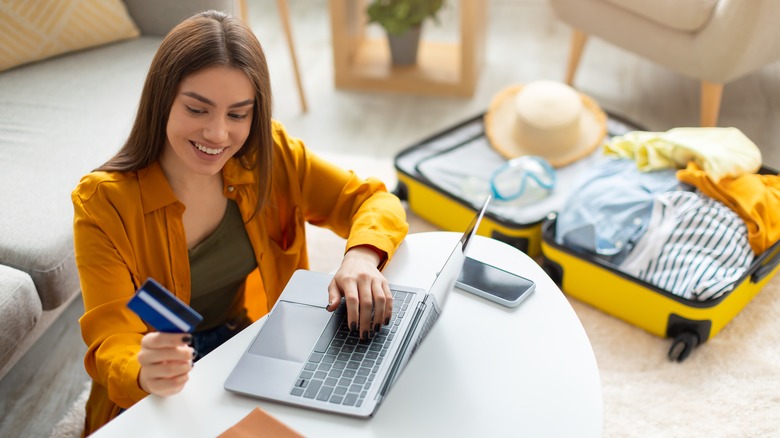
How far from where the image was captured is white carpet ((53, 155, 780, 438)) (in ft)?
5.57

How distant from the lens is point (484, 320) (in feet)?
4.06

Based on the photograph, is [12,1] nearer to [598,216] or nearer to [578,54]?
A: [598,216]

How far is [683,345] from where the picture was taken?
1854 millimetres

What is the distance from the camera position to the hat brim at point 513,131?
7.83ft

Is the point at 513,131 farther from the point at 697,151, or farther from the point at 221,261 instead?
the point at 221,261

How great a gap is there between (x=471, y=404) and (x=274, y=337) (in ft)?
1.03

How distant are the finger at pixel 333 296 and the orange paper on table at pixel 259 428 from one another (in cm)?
20

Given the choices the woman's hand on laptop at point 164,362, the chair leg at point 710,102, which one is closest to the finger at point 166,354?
the woman's hand on laptop at point 164,362

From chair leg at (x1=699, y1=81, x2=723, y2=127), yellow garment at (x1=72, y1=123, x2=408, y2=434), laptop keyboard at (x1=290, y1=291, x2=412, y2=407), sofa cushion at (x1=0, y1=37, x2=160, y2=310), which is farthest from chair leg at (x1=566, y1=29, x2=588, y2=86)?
laptop keyboard at (x1=290, y1=291, x2=412, y2=407)

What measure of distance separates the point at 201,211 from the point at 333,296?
32cm

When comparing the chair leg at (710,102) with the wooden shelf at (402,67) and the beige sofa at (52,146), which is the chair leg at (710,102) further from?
→ the beige sofa at (52,146)

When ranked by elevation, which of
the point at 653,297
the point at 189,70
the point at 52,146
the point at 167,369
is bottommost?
the point at 653,297

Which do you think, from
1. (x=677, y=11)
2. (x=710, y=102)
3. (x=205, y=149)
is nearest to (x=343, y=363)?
(x=205, y=149)

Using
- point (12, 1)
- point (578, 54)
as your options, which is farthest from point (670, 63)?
point (12, 1)
